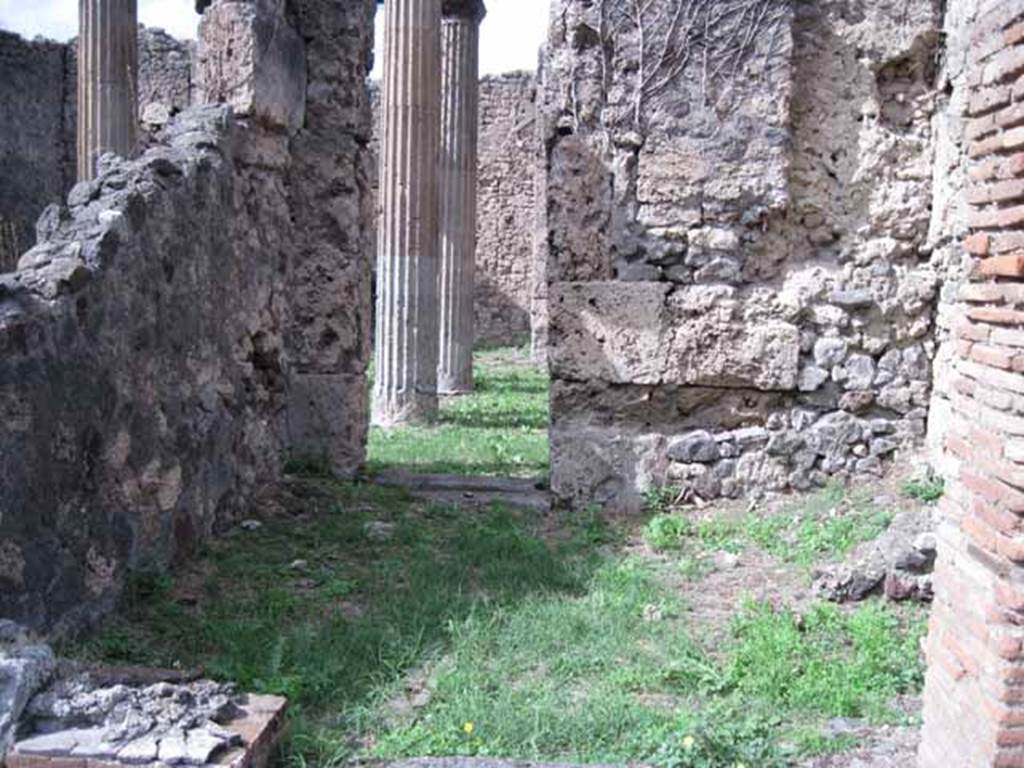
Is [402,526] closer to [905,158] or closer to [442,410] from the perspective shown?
[905,158]

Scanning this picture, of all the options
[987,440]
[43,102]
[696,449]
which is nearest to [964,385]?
[987,440]

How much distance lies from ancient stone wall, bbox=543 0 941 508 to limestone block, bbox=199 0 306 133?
1.78 meters

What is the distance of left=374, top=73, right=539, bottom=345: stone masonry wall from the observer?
19969mm

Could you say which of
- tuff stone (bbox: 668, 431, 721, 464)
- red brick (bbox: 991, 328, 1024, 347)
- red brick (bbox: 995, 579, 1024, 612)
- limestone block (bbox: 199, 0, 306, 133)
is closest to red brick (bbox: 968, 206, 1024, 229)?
red brick (bbox: 991, 328, 1024, 347)

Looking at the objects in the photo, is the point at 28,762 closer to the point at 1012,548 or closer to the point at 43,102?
the point at 1012,548

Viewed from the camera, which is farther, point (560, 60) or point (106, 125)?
point (106, 125)

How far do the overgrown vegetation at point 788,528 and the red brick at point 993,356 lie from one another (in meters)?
2.34

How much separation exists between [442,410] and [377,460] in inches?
137

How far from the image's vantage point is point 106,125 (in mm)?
10562

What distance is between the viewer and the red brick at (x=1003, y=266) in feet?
8.88

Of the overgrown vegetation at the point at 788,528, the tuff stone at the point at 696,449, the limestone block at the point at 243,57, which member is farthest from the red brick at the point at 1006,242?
the limestone block at the point at 243,57

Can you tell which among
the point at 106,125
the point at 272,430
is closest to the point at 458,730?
the point at 272,430

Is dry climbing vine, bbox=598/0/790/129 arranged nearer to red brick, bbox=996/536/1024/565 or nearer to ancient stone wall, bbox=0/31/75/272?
red brick, bbox=996/536/1024/565

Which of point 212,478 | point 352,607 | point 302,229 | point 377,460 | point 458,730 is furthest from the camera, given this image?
point 377,460
